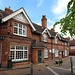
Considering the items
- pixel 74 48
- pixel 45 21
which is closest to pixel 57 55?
pixel 45 21

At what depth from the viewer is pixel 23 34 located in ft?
43.4

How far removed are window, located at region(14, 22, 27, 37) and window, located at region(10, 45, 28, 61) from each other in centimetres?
207

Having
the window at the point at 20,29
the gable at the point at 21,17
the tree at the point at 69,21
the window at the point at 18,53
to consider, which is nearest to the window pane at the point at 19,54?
the window at the point at 18,53

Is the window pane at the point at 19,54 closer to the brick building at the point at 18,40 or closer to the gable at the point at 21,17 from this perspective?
the brick building at the point at 18,40

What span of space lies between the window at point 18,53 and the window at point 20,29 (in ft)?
6.81

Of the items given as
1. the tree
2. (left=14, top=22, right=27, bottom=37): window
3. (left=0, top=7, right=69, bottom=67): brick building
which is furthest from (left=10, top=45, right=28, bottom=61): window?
the tree

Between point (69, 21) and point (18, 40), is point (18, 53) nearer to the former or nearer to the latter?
point (18, 40)

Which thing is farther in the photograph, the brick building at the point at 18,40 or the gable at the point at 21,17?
the gable at the point at 21,17

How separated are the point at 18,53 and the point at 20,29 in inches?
142

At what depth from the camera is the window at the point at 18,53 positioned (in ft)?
37.1

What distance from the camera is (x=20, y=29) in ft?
41.7

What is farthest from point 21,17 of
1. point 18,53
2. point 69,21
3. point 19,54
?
point 69,21

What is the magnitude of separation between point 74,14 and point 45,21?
53.8 ft

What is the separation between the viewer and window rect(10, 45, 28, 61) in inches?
446
